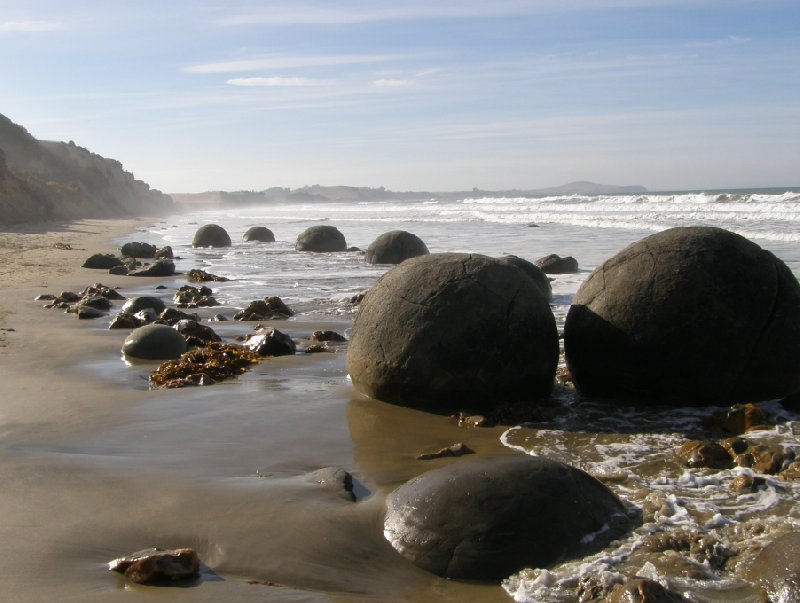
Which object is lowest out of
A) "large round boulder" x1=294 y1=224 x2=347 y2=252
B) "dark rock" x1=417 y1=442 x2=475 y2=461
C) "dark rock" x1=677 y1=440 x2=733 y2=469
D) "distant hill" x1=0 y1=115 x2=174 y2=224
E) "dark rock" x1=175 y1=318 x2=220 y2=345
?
"dark rock" x1=417 y1=442 x2=475 y2=461

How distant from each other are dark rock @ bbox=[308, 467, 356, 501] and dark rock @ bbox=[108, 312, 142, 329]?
6.40 metres

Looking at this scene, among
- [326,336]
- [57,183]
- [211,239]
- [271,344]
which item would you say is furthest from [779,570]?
[57,183]

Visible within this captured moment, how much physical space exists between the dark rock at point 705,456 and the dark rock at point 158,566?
3101mm

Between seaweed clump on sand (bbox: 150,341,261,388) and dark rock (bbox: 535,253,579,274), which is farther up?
dark rock (bbox: 535,253,579,274)

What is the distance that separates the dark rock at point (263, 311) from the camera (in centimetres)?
1178

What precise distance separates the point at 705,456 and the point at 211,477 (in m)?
3.04

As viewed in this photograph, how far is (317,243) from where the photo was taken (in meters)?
24.7

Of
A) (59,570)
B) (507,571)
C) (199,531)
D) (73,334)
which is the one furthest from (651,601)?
(73,334)

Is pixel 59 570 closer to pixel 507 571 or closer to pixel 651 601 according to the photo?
pixel 507 571

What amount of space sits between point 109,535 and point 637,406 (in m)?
4.09

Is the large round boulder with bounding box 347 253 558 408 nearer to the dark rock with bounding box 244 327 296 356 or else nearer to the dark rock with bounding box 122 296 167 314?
the dark rock with bounding box 244 327 296 356

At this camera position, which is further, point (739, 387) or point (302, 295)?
point (302, 295)

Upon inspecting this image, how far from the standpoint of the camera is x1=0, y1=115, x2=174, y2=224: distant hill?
3894cm

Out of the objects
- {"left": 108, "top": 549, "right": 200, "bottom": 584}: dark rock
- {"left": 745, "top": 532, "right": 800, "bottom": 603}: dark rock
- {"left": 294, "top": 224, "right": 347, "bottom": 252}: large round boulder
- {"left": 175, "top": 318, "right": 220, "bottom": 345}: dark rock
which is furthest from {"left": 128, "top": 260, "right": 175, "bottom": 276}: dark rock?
{"left": 745, "top": 532, "right": 800, "bottom": 603}: dark rock
